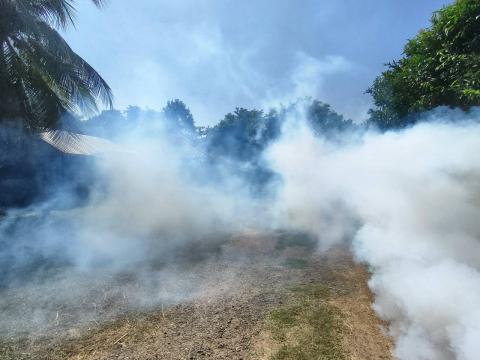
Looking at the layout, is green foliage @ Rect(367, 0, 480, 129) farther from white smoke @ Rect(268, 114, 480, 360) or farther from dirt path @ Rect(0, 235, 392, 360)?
dirt path @ Rect(0, 235, 392, 360)

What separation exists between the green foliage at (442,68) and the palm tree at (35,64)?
1058 centimetres

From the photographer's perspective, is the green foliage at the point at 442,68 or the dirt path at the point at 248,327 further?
the green foliage at the point at 442,68

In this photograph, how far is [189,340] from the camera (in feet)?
13.9

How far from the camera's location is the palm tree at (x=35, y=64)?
364 inches

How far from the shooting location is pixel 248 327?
15.0 ft

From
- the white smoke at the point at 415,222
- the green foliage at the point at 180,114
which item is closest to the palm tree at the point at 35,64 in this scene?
the white smoke at the point at 415,222

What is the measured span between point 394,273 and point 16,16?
42.2ft

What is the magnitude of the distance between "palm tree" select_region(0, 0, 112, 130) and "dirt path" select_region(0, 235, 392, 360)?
824cm

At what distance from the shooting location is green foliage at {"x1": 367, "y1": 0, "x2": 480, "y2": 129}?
693cm

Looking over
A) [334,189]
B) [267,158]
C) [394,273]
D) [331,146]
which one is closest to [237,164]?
[267,158]

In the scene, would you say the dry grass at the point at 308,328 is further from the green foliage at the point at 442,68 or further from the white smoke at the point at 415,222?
the green foliage at the point at 442,68

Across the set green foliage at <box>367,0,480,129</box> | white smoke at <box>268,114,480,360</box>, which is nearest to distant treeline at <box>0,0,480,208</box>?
green foliage at <box>367,0,480,129</box>

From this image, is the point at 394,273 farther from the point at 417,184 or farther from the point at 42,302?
the point at 42,302

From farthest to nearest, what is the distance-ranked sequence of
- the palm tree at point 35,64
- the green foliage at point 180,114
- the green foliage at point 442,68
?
the green foliage at point 180,114 < the palm tree at point 35,64 < the green foliage at point 442,68
